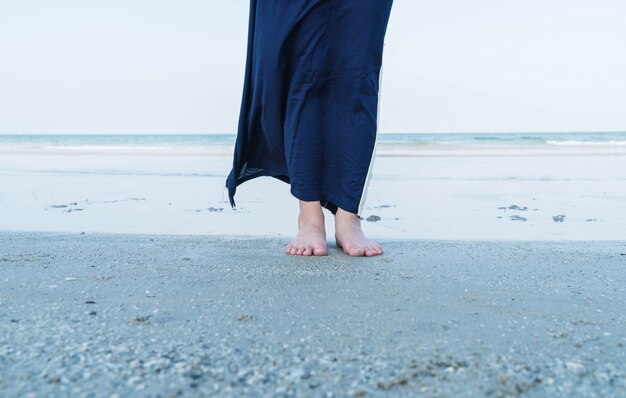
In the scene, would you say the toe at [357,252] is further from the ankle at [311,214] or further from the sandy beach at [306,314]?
the ankle at [311,214]

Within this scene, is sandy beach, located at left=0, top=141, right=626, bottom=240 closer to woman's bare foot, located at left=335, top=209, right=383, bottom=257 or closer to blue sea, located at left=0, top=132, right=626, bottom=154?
woman's bare foot, located at left=335, top=209, right=383, bottom=257

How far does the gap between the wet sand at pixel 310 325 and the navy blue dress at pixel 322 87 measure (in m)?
0.32

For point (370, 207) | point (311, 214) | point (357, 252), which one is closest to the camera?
point (357, 252)

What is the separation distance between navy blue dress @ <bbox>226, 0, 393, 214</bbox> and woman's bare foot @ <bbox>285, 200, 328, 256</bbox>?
0.06 m

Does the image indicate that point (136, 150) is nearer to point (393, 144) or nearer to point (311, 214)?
point (393, 144)

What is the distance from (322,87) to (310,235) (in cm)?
50

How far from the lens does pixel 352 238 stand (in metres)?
2.06

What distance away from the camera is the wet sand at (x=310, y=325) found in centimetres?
82

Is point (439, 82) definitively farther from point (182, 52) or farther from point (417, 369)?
point (417, 369)

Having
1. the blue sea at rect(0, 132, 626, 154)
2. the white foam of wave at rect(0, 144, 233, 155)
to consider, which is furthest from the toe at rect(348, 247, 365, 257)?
the blue sea at rect(0, 132, 626, 154)

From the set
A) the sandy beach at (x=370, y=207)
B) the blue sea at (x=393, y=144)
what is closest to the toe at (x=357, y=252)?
the sandy beach at (x=370, y=207)

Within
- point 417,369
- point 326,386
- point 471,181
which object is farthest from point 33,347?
point 471,181

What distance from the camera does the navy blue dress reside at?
1979 millimetres

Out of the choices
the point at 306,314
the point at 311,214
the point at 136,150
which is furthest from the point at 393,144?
the point at 306,314
